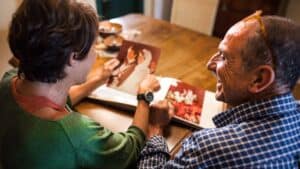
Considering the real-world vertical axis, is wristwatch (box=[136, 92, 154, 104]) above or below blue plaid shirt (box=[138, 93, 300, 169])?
below

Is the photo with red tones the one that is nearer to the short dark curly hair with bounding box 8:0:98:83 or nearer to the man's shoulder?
the man's shoulder

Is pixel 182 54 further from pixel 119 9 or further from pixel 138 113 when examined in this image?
pixel 119 9

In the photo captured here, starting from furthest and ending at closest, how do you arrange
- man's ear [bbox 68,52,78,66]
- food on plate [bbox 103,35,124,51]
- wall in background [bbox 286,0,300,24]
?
wall in background [bbox 286,0,300,24], food on plate [bbox 103,35,124,51], man's ear [bbox 68,52,78,66]

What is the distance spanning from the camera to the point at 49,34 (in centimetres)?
74

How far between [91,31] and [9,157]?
1.38 ft

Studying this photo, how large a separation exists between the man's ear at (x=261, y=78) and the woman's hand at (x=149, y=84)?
0.46 m

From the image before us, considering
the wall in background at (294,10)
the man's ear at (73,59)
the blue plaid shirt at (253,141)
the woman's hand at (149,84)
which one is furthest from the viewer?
the wall in background at (294,10)

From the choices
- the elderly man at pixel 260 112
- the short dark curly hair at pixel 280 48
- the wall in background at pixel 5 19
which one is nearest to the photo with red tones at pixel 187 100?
the elderly man at pixel 260 112

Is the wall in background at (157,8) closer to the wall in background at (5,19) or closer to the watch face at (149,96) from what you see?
the wall in background at (5,19)

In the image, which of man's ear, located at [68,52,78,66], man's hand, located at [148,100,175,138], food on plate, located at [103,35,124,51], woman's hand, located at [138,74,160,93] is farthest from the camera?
food on plate, located at [103,35,124,51]

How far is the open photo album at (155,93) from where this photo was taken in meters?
1.10

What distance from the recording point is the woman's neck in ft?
2.73

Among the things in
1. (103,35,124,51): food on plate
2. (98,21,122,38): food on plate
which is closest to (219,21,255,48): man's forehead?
(103,35,124,51): food on plate

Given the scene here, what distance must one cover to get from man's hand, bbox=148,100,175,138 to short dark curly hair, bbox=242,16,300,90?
0.40 meters
